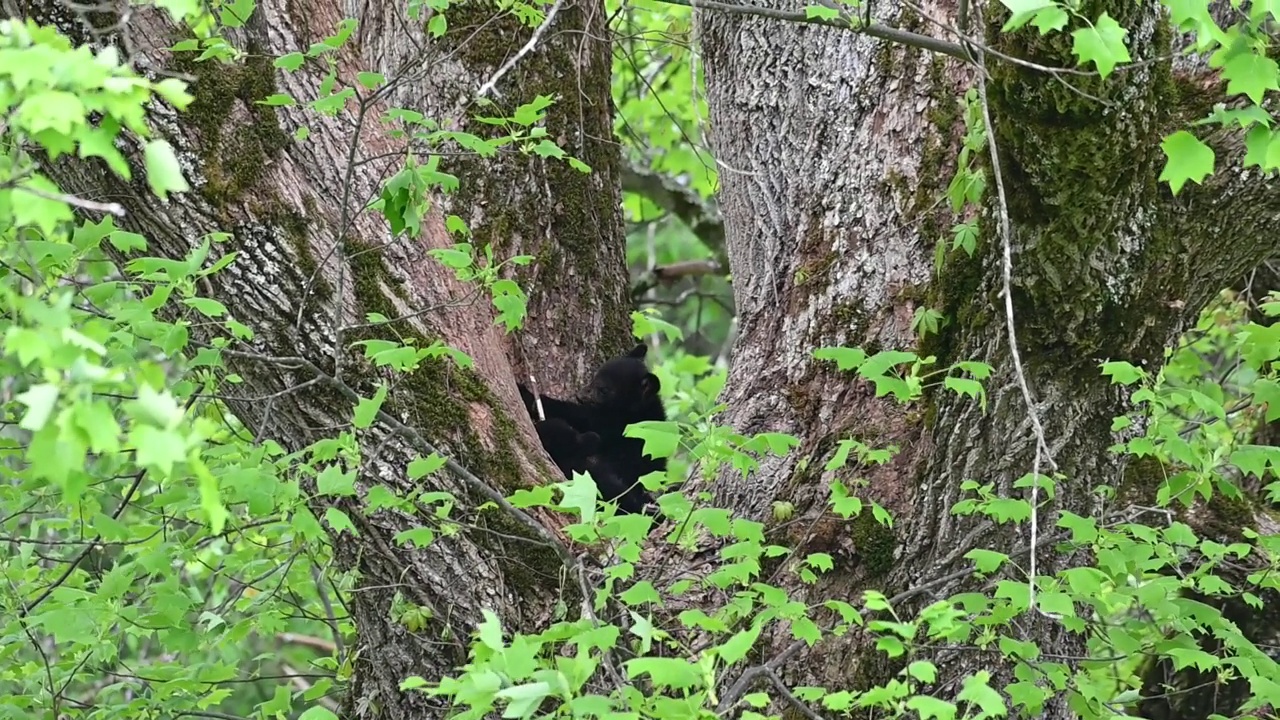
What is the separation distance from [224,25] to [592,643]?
1798 mm

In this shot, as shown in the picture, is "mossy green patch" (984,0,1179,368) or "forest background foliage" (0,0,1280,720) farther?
"mossy green patch" (984,0,1179,368)

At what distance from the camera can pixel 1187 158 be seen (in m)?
1.99

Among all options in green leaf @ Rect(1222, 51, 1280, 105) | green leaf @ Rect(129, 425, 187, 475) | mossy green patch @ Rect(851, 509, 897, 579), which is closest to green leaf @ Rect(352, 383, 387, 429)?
green leaf @ Rect(129, 425, 187, 475)

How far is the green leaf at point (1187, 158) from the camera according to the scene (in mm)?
1985

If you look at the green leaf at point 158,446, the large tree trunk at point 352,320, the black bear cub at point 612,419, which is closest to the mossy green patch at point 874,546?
the large tree trunk at point 352,320

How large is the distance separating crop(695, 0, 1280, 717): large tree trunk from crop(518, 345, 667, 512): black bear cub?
1.05 m

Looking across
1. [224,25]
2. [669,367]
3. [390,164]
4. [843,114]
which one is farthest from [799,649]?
[669,367]

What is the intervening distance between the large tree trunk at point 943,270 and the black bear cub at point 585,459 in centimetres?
118

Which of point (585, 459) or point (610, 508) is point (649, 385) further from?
point (610, 508)

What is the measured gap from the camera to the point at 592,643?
2.13 m

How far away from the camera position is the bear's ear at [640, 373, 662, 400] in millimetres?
4867

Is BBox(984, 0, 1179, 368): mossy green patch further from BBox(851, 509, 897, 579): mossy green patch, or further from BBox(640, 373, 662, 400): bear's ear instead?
BBox(640, 373, 662, 400): bear's ear

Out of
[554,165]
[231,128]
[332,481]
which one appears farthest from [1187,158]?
[554,165]

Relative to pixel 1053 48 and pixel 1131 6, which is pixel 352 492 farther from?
pixel 1131 6
